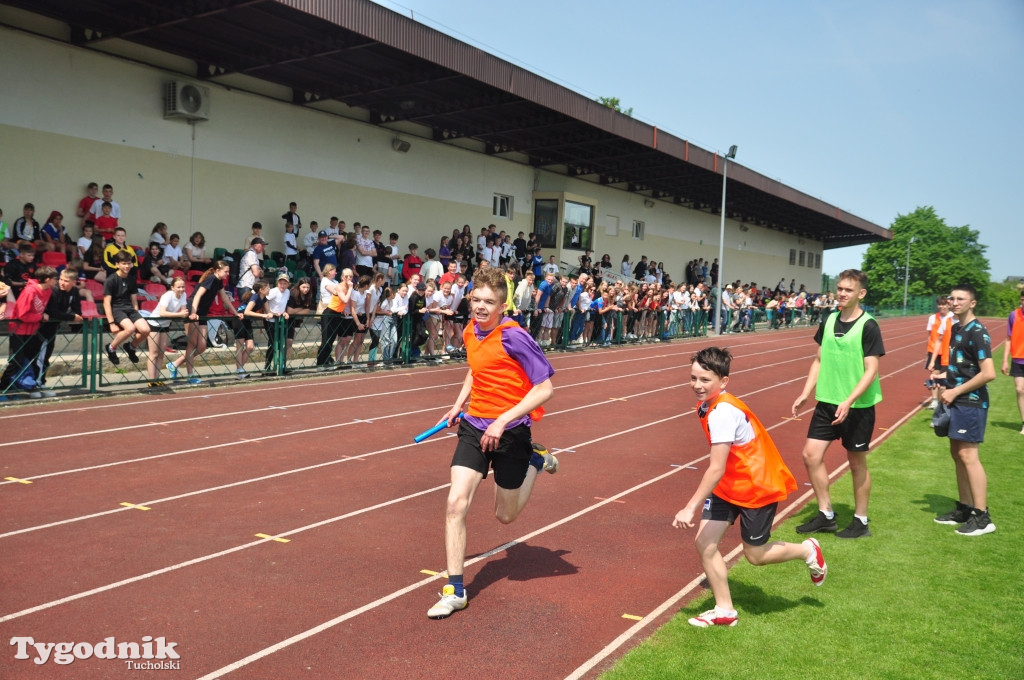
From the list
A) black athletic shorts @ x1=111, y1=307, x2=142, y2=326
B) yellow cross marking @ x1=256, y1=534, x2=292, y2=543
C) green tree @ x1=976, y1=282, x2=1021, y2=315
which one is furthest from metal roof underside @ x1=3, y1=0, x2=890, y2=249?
green tree @ x1=976, y1=282, x2=1021, y2=315

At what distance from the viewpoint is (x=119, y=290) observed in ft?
40.1

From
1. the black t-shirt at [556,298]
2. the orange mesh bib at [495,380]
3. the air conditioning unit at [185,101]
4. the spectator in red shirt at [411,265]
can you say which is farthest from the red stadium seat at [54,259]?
the orange mesh bib at [495,380]

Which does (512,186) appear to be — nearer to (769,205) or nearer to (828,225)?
(769,205)

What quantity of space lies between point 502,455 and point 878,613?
7.80 feet

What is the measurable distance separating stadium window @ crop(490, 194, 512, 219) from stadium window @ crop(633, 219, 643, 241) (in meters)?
9.23

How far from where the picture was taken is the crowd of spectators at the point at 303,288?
1292 centimetres

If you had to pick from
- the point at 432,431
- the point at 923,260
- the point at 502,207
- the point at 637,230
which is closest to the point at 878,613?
the point at 432,431

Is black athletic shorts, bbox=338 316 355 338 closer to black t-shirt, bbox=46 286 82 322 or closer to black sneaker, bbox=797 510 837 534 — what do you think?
black t-shirt, bbox=46 286 82 322

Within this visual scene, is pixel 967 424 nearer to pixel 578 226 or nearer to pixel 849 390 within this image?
pixel 849 390

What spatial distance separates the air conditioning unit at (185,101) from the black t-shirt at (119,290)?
7.55m

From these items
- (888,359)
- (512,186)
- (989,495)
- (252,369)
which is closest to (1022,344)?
(989,495)

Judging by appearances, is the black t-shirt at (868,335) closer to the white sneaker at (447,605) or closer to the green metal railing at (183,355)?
the white sneaker at (447,605)

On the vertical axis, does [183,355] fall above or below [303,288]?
below

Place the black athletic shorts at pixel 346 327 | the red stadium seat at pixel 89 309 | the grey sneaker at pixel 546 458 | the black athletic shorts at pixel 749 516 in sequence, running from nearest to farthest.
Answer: the black athletic shorts at pixel 749 516, the grey sneaker at pixel 546 458, the red stadium seat at pixel 89 309, the black athletic shorts at pixel 346 327
